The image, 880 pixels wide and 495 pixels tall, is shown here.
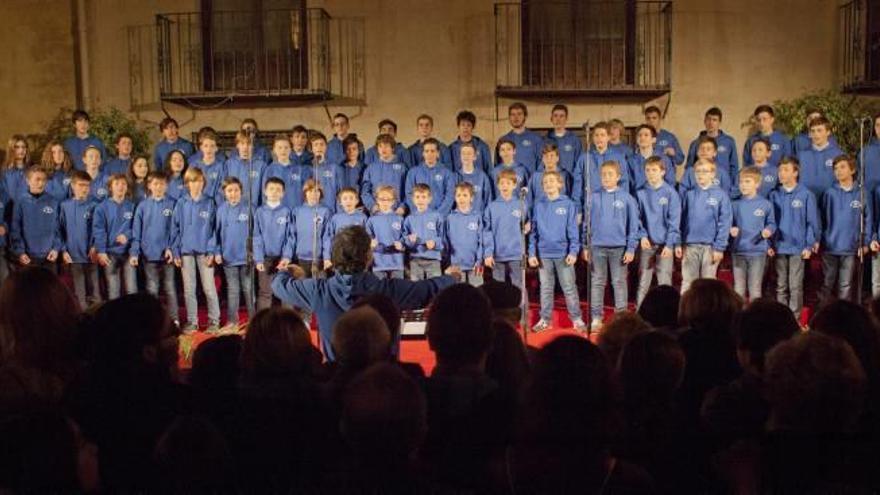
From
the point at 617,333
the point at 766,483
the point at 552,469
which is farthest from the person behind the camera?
the point at 617,333

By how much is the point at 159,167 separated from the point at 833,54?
8.95 meters

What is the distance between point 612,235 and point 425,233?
1.77m

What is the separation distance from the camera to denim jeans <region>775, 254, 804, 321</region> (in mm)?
8250

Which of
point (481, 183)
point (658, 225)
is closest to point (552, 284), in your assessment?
point (658, 225)

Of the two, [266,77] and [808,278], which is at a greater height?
[266,77]

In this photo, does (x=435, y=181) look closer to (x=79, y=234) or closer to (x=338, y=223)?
(x=338, y=223)

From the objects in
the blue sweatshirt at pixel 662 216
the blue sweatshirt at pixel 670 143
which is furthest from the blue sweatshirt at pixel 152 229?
the blue sweatshirt at pixel 670 143

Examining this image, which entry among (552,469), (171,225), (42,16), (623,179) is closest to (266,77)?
(42,16)

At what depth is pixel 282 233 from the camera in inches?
336

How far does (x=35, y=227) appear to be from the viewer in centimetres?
889

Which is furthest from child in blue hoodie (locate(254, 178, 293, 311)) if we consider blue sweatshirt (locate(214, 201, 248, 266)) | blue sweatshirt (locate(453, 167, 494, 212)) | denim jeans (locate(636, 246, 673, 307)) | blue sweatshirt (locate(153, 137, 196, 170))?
denim jeans (locate(636, 246, 673, 307))

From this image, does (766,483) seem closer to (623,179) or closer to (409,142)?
(623,179)

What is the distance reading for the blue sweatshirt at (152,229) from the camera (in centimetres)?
865

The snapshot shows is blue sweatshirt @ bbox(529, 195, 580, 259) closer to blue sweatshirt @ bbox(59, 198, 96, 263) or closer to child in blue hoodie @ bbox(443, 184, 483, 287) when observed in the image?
child in blue hoodie @ bbox(443, 184, 483, 287)
